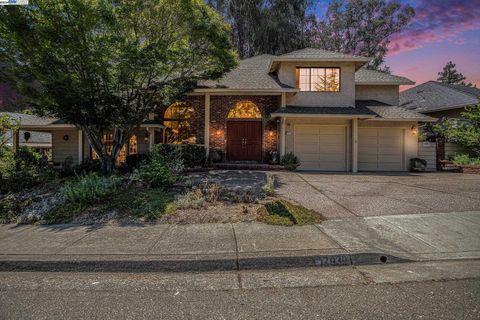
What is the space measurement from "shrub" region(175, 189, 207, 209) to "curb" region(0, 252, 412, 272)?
2484 millimetres

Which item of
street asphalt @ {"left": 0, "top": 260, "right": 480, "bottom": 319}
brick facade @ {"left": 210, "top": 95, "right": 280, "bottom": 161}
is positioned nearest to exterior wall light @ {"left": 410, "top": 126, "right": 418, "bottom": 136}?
brick facade @ {"left": 210, "top": 95, "right": 280, "bottom": 161}

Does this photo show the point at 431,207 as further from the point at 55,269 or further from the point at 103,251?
the point at 55,269

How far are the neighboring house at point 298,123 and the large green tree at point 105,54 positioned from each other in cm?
390

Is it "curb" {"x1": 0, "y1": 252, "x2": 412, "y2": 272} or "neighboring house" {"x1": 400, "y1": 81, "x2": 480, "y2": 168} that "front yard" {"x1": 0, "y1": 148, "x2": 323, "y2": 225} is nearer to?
"curb" {"x1": 0, "y1": 252, "x2": 412, "y2": 272}

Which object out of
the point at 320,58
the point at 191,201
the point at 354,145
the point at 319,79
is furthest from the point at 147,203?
the point at 319,79

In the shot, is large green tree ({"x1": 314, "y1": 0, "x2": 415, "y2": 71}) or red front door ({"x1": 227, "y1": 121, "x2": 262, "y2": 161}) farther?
large green tree ({"x1": 314, "y1": 0, "x2": 415, "y2": 71})

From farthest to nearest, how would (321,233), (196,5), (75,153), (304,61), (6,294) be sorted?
(75,153), (304,61), (196,5), (321,233), (6,294)

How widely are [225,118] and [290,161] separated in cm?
424

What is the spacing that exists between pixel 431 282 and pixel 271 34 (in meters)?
25.9

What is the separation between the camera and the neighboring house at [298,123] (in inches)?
573

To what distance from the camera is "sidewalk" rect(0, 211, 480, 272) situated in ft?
12.9

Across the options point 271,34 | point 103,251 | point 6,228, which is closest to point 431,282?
point 103,251

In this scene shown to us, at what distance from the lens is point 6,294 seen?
3246mm

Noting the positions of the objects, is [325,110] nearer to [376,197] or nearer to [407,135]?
[407,135]
